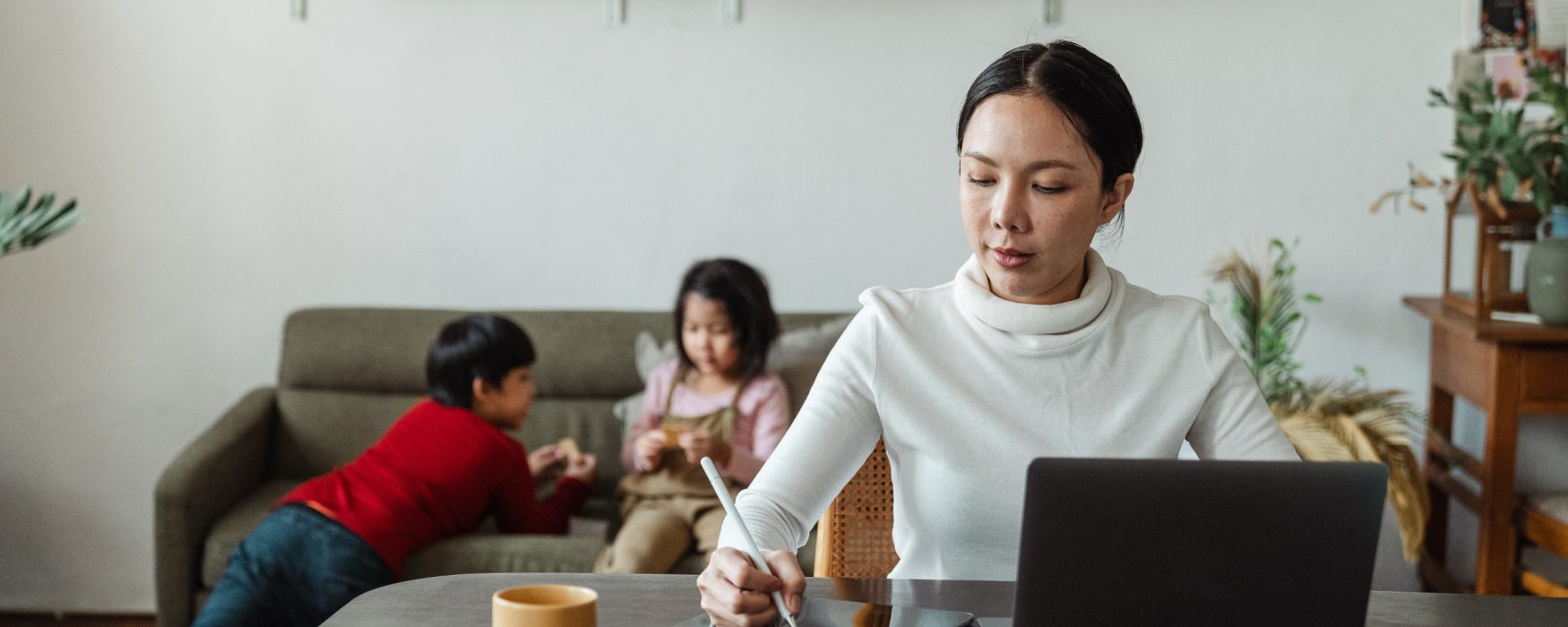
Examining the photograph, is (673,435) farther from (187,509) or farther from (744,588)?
(744,588)

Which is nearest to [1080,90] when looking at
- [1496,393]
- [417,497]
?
[417,497]

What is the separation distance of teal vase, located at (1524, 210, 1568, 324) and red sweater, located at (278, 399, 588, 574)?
6.14ft

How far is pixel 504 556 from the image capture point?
234 centimetres

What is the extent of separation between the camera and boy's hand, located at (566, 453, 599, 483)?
256cm

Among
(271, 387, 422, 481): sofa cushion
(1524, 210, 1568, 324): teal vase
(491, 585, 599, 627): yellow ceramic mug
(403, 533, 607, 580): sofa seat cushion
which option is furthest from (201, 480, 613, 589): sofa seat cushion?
(1524, 210, 1568, 324): teal vase

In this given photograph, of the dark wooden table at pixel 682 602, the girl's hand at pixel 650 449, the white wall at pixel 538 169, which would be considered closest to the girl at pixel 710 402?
the girl's hand at pixel 650 449

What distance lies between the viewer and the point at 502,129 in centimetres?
303

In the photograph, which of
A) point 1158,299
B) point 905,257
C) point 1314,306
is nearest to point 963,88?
point 905,257

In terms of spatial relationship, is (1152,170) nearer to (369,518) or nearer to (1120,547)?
(369,518)

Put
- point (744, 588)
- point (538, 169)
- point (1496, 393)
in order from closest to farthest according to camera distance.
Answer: point (744, 588), point (1496, 393), point (538, 169)

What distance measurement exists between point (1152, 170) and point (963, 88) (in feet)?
1.48

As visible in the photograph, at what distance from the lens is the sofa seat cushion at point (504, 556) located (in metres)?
2.32

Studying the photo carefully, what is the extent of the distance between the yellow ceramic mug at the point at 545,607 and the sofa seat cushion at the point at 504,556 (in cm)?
145

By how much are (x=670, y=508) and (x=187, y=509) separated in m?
0.88
